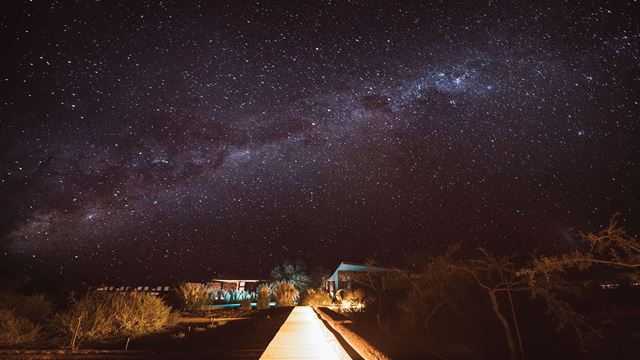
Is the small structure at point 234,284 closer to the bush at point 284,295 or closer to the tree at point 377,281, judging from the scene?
the bush at point 284,295

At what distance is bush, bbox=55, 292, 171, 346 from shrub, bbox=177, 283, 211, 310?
7.11 m

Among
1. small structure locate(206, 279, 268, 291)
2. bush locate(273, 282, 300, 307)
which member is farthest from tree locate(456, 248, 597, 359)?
small structure locate(206, 279, 268, 291)

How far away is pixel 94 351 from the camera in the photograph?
712 cm

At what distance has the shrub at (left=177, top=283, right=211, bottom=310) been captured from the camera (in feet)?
63.2

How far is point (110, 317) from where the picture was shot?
9188mm

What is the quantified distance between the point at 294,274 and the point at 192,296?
2802 cm

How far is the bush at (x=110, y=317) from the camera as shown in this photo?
852 centimetres

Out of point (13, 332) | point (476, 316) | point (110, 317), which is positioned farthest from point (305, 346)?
point (476, 316)

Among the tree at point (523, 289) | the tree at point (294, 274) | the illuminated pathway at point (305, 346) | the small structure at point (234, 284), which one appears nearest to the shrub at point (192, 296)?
the illuminated pathway at point (305, 346)

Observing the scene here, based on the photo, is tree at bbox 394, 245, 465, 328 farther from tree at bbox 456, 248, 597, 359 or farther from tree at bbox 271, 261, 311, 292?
tree at bbox 271, 261, 311, 292

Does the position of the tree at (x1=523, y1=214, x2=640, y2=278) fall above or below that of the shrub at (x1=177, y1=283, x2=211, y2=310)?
above

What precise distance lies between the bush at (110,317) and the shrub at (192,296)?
711 cm

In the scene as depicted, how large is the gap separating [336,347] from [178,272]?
68.4 m

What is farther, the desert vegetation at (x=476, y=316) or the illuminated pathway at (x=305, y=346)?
the desert vegetation at (x=476, y=316)
